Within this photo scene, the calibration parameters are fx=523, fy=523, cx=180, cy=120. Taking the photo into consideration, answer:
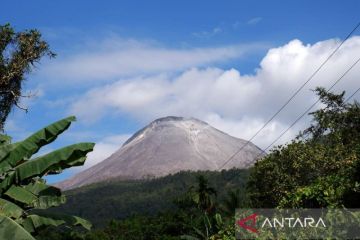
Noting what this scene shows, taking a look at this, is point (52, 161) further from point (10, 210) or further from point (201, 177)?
point (201, 177)

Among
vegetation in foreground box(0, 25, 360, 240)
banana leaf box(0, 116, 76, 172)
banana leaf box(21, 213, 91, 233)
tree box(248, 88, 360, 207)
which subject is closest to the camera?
vegetation in foreground box(0, 25, 360, 240)

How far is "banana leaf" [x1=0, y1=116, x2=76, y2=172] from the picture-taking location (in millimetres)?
12562

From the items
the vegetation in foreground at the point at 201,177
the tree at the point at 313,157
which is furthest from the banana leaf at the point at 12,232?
the tree at the point at 313,157

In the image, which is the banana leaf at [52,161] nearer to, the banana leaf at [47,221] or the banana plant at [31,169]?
the banana plant at [31,169]

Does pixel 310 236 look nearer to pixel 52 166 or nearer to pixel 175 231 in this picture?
pixel 52 166

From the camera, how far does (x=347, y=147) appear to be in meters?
36.6

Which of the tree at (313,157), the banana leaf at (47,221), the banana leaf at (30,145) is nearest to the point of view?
the banana leaf at (30,145)

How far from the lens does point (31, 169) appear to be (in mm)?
12555

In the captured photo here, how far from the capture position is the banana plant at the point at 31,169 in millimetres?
12500

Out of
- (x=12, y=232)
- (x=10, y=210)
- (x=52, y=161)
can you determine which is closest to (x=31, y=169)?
(x=52, y=161)

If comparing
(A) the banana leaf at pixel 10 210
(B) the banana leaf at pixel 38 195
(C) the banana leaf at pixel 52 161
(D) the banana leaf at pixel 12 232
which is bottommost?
(D) the banana leaf at pixel 12 232

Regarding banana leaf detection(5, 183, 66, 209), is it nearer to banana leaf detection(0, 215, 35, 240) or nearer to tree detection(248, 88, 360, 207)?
banana leaf detection(0, 215, 35, 240)

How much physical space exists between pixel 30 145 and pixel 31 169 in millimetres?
587

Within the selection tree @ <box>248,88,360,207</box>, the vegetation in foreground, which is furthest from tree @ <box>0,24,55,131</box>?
tree @ <box>248,88,360,207</box>
